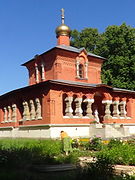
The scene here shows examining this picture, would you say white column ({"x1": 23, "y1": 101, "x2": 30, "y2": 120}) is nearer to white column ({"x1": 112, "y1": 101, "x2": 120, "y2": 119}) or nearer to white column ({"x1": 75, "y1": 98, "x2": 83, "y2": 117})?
white column ({"x1": 75, "y1": 98, "x2": 83, "y2": 117})

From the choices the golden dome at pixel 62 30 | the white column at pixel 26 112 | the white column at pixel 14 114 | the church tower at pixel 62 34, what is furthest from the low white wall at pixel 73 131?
the golden dome at pixel 62 30

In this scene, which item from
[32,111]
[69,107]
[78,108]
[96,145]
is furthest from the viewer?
[32,111]

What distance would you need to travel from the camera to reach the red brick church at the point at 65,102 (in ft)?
69.9

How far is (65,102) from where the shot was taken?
76.4 ft

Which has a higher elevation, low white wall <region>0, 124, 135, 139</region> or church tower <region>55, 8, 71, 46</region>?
church tower <region>55, 8, 71, 46</region>

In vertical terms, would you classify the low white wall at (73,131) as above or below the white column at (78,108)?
below

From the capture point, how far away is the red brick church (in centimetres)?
2130

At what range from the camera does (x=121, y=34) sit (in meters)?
34.8

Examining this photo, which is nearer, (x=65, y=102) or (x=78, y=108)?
Answer: (x=78, y=108)

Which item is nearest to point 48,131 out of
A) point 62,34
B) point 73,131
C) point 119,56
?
point 73,131

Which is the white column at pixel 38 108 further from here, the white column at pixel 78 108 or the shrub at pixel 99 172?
the shrub at pixel 99 172

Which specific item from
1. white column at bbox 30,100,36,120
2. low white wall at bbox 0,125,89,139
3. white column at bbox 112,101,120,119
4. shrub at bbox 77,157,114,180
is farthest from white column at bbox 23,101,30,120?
shrub at bbox 77,157,114,180

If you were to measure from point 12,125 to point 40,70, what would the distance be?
6.16 metres

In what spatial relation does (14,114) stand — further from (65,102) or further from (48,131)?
(48,131)
